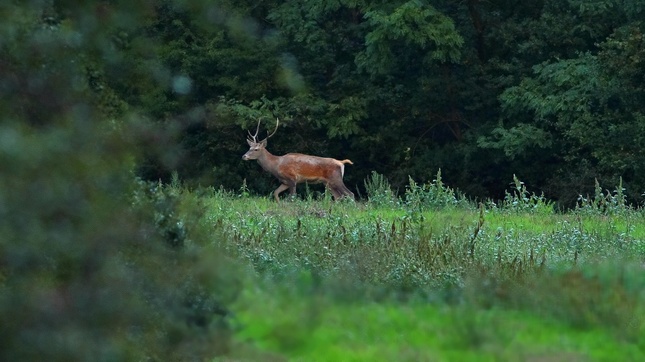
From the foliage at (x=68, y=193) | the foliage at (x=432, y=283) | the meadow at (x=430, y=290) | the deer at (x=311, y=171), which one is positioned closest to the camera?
the foliage at (x=68, y=193)

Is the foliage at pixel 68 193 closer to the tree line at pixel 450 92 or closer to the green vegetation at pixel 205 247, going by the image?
the green vegetation at pixel 205 247

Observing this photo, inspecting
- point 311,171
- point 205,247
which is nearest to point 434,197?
point 311,171

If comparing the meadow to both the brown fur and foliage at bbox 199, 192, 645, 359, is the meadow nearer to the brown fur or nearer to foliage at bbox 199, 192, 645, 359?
foliage at bbox 199, 192, 645, 359

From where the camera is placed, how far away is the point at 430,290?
852cm

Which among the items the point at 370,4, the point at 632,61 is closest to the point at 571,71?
the point at 632,61

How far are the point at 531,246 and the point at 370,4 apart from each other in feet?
60.0

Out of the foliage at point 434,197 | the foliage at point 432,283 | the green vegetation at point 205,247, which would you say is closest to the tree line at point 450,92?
the foliage at point 434,197

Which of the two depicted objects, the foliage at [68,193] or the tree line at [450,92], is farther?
the tree line at [450,92]

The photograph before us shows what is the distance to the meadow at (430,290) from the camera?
260 inches

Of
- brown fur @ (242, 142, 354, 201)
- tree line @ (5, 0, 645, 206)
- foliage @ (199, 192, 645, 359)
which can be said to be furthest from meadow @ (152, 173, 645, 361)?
tree line @ (5, 0, 645, 206)

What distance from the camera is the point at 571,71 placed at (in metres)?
25.8

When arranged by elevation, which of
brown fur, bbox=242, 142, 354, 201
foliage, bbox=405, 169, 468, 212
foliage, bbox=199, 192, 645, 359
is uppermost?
foliage, bbox=199, 192, 645, 359

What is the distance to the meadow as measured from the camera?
21.7ft

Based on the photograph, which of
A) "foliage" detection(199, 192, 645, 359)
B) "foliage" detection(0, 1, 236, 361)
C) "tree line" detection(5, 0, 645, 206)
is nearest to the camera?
"foliage" detection(0, 1, 236, 361)
